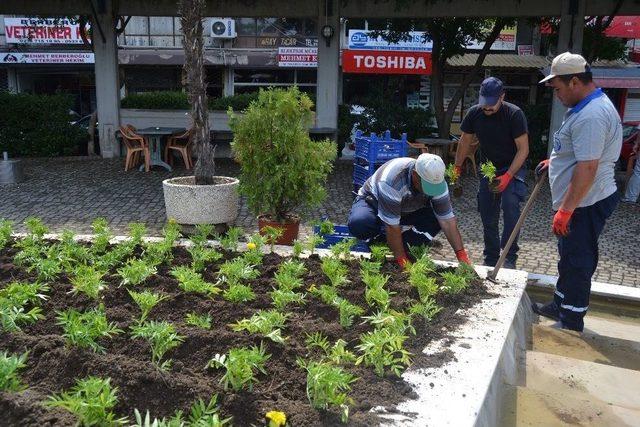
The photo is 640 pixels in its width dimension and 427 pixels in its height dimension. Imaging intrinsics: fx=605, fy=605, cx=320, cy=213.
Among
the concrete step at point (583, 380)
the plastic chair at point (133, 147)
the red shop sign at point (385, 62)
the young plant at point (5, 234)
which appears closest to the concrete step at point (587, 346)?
the concrete step at point (583, 380)

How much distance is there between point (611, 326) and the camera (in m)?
4.83

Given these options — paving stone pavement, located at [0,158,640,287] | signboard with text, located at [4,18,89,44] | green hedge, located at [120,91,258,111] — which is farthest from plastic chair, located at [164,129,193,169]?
signboard with text, located at [4,18,89,44]

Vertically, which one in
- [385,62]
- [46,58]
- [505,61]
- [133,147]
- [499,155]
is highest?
[505,61]

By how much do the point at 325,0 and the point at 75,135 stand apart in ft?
22.9

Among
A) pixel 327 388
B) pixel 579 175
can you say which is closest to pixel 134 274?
pixel 327 388

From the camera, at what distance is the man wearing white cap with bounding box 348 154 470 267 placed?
450 cm

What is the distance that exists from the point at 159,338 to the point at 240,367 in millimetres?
498

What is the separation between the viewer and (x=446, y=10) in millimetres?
12867

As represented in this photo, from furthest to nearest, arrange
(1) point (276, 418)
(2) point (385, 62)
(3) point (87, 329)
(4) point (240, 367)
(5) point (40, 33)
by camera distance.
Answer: (5) point (40, 33), (2) point (385, 62), (3) point (87, 329), (4) point (240, 367), (1) point (276, 418)

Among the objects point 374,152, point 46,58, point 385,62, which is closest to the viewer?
point 374,152

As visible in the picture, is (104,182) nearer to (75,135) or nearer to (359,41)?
(75,135)

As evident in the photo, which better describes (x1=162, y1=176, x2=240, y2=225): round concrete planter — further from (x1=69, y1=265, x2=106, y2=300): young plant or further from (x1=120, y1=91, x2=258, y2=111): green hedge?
(x1=120, y1=91, x2=258, y2=111): green hedge

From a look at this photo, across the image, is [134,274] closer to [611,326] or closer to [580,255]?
[580,255]

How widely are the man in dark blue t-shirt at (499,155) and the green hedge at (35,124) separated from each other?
11802 millimetres
